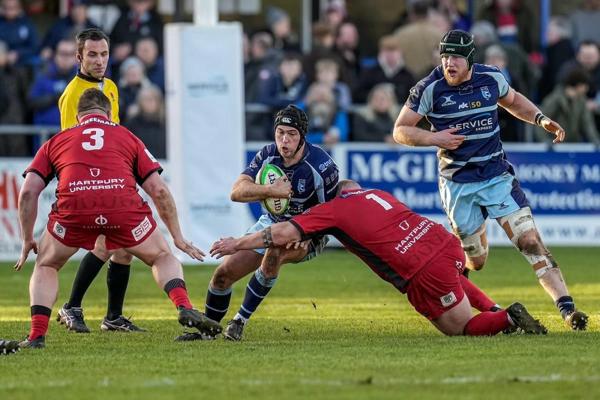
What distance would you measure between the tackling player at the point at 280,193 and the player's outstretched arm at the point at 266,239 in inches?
10.7

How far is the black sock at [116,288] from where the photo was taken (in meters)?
12.0

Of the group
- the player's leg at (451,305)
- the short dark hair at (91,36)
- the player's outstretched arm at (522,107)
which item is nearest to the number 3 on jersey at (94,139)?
the short dark hair at (91,36)

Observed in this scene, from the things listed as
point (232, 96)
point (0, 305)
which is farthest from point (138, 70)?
point (0, 305)

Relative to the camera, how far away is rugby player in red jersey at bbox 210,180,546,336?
1059cm

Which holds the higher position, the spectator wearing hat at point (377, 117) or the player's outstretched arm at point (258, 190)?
the player's outstretched arm at point (258, 190)

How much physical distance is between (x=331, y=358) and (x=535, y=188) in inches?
439

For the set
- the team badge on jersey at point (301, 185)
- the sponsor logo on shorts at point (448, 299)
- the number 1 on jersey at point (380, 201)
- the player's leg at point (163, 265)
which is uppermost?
the team badge on jersey at point (301, 185)

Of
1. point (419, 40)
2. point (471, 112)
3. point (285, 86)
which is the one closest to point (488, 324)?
point (471, 112)

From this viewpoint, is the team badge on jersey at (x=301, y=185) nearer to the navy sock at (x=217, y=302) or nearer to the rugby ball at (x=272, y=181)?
the rugby ball at (x=272, y=181)

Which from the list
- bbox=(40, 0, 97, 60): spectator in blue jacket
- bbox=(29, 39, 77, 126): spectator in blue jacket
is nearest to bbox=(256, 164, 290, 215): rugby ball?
bbox=(29, 39, 77, 126): spectator in blue jacket

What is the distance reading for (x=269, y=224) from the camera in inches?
445

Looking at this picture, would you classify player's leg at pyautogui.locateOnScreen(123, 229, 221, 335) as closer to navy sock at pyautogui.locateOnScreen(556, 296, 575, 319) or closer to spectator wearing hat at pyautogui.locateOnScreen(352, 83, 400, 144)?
navy sock at pyautogui.locateOnScreen(556, 296, 575, 319)

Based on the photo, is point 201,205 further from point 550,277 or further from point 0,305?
point 550,277

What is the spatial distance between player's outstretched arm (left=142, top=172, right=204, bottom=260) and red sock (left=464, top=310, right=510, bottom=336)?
2044mm
